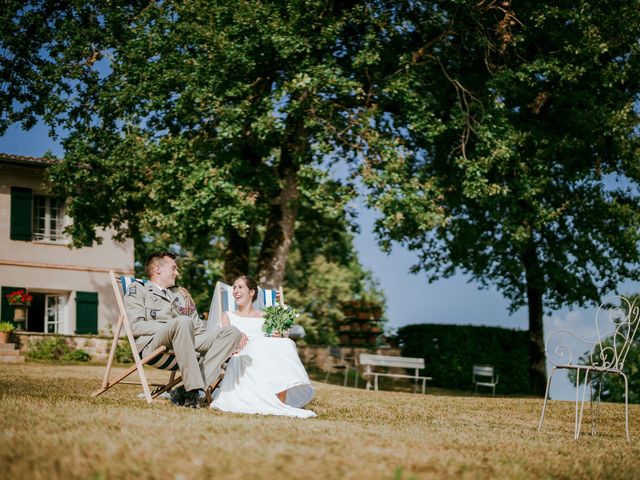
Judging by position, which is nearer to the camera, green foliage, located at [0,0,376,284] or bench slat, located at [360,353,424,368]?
green foliage, located at [0,0,376,284]

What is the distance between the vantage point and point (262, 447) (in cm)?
465

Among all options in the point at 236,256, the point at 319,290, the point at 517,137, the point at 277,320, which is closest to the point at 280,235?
the point at 236,256

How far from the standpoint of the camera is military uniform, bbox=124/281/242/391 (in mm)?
7691

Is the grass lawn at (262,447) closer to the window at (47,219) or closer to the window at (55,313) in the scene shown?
the window at (55,313)

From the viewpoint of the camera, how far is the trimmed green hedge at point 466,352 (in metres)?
21.2

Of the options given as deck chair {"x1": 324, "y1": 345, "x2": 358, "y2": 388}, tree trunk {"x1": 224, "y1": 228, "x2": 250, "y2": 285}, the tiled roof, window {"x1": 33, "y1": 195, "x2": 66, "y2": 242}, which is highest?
the tiled roof

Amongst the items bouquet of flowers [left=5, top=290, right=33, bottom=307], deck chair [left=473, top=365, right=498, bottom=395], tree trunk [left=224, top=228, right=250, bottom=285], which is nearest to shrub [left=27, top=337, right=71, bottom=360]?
bouquet of flowers [left=5, top=290, right=33, bottom=307]

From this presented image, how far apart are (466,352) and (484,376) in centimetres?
99

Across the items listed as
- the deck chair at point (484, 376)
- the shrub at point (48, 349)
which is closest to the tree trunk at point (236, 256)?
the shrub at point (48, 349)

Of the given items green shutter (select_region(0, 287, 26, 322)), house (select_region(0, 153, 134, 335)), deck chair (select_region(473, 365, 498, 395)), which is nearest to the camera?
deck chair (select_region(473, 365, 498, 395))

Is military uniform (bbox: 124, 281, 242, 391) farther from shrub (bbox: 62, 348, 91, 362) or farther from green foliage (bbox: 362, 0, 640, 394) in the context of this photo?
shrub (bbox: 62, 348, 91, 362)

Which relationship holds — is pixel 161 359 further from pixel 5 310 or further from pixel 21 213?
pixel 21 213

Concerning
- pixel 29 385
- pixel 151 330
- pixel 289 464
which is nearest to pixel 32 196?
pixel 29 385

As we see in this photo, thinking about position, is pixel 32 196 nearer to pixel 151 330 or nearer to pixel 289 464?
pixel 151 330
